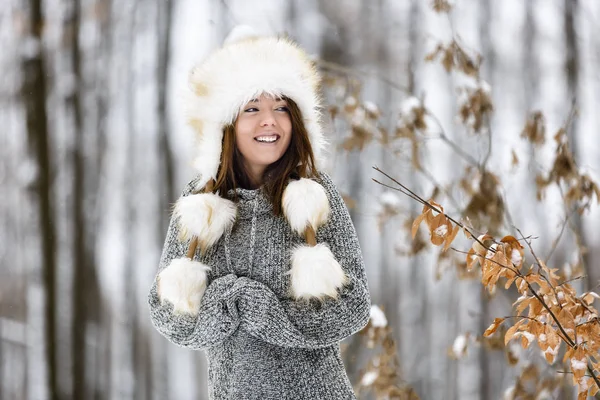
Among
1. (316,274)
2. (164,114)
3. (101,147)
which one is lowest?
(101,147)

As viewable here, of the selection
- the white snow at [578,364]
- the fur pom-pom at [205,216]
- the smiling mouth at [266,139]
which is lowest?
the white snow at [578,364]

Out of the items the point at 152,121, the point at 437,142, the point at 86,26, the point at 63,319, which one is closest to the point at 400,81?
the point at 437,142

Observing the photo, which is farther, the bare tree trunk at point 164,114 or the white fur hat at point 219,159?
the bare tree trunk at point 164,114

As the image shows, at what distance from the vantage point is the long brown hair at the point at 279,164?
166cm

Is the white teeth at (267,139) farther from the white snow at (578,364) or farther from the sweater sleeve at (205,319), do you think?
the white snow at (578,364)

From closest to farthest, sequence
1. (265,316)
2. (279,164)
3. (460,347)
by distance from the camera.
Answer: (265,316), (279,164), (460,347)

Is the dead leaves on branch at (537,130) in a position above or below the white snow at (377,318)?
above

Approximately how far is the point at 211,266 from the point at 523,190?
7.89 feet

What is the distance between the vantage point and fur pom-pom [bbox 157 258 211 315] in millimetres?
1518

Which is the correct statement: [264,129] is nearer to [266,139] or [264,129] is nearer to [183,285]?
[266,139]

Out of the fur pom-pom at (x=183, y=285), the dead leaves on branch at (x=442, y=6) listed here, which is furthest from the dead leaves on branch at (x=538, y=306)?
the dead leaves on branch at (x=442, y=6)

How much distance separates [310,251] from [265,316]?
177 millimetres

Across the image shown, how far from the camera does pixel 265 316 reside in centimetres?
148

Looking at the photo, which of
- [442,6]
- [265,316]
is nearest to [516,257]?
[265,316]
